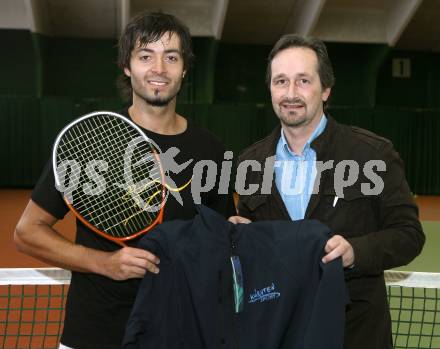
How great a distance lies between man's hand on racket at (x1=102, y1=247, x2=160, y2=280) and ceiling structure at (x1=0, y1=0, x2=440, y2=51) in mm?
10283

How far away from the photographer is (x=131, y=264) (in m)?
1.62

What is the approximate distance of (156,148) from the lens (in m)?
1.84

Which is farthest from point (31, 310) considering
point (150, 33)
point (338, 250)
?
point (338, 250)

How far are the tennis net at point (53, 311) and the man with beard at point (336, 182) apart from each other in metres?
0.78

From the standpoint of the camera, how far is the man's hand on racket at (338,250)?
1.64 metres

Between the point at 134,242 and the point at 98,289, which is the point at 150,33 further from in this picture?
the point at 98,289

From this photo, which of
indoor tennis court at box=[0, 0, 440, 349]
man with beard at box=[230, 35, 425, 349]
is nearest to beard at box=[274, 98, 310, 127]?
man with beard at box=[230, 35, 425, 349]

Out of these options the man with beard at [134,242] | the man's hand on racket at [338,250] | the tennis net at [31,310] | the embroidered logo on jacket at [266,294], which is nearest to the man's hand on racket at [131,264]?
the man with beard at [134,242]

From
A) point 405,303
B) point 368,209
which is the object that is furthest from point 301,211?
point 405,303

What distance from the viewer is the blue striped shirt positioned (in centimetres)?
200

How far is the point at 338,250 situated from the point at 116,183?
773 mm

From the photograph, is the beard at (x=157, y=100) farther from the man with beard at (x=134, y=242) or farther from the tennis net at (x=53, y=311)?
the tennis net at (x=53, y=311)

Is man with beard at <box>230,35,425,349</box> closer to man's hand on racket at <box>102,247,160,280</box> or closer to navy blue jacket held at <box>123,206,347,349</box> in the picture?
navy blue jacket held at <box>123,206,347,349</box>

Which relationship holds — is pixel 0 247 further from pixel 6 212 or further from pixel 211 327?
pixel 211 327
